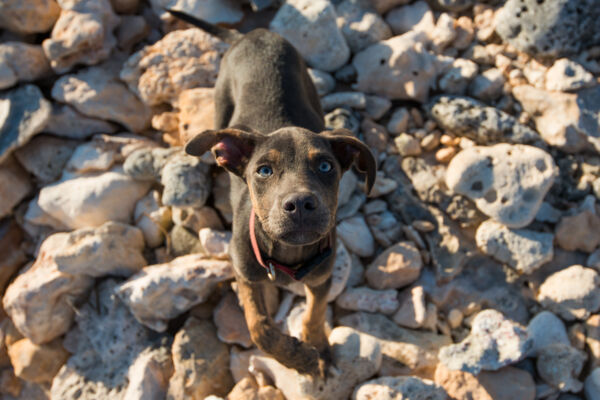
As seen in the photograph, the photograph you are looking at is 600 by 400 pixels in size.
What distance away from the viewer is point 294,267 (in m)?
3.39

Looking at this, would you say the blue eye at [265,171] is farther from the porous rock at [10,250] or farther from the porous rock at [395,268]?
the porous rock at [10,250]

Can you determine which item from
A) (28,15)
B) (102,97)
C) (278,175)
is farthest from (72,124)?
(278,175)

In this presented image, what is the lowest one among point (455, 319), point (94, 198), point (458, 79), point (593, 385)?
point (593, 385)

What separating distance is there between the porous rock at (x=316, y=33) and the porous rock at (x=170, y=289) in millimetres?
2394

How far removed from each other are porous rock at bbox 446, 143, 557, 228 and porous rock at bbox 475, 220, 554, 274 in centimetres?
9

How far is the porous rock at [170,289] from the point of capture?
13.3 feet

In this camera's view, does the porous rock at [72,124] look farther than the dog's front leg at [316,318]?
Yes

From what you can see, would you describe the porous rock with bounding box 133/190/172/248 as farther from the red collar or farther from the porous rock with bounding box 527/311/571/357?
the porous rock with bounding box 527/311/571/357

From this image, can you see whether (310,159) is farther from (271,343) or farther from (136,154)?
(136,154)

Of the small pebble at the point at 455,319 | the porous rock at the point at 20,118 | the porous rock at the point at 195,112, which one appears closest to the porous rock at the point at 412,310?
the small pebble at the point at 455,319

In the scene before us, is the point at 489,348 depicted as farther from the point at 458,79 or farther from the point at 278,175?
the point at 458,79

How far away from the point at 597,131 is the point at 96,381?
5106 millimetres

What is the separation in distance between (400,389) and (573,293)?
A: 1.77 m

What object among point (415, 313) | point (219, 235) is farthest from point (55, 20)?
point (415, 313)
